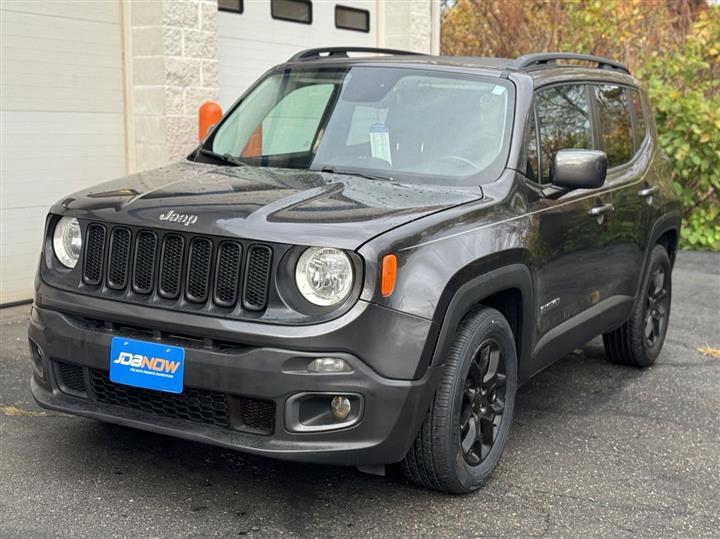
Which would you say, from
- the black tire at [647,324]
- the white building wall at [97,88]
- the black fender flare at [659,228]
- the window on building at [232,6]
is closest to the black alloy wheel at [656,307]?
the black tire at [647,324]

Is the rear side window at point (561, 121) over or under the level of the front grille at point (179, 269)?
over

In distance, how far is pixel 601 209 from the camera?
5156 mm

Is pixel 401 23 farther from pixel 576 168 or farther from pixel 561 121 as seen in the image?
pixel 576 168

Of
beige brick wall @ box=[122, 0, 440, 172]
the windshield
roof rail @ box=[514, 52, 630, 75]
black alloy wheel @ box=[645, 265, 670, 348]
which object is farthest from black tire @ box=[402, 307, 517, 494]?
beige brick wall @ box=[122, 0, 440, 172]

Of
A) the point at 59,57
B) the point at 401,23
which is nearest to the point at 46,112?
the point at 59,57

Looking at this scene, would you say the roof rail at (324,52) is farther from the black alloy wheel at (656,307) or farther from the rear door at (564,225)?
the black alloy wheel at (656,307)

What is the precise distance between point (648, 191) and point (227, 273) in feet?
10.2

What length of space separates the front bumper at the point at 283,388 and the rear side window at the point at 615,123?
7.87 ft

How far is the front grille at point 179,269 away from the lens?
11.8ft

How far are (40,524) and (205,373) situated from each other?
2.76 feet

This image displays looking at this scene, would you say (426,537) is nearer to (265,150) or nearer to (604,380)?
(265,150)

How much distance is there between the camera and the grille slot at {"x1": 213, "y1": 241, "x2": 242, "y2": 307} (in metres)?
3.60

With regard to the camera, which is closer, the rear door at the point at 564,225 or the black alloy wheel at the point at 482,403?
the black alloy wheel at the point at 482,403

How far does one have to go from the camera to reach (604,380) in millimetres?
6043
